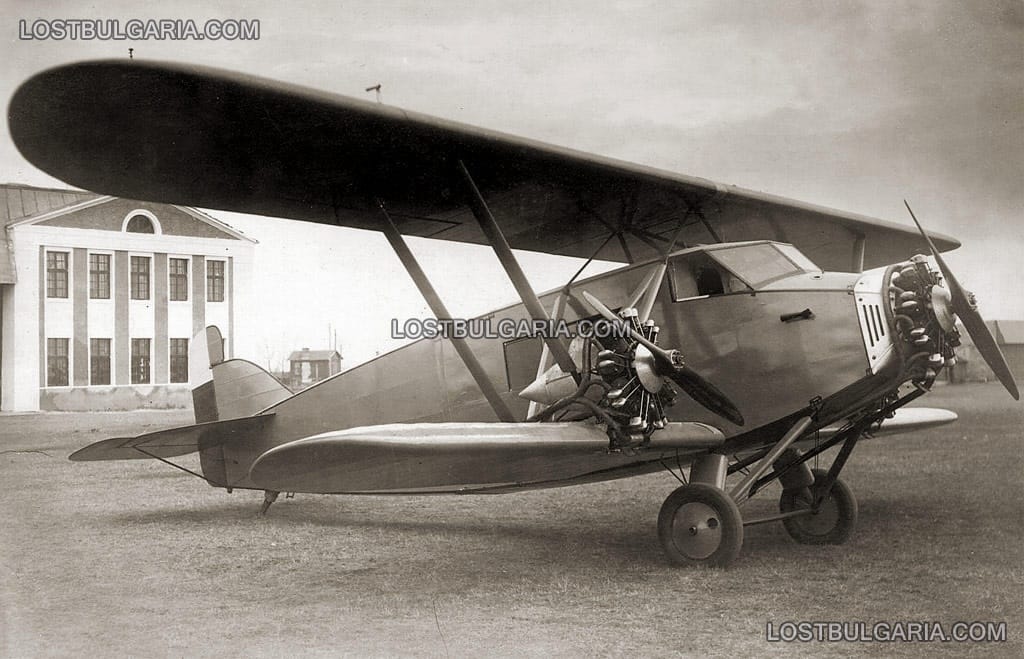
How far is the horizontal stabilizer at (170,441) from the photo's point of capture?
18.8 ft

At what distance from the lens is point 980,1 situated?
510 centimetres

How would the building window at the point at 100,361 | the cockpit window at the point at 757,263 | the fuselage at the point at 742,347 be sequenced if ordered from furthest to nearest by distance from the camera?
the building window at the point at 100,361, the cockpit window at the point at 757,263, the fuselage at the point at 742,347

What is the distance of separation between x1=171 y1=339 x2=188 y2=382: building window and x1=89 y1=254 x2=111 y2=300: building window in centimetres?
107

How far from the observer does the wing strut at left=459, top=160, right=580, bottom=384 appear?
5.11 metres

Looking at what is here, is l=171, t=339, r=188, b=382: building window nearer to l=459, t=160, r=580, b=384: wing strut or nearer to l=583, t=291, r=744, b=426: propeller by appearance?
l=459, t=160, r=580, b=384: wing strut

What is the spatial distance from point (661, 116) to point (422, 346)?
2.76 m

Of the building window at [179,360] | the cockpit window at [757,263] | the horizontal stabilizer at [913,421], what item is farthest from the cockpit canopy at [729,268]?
the building window at [179,360]

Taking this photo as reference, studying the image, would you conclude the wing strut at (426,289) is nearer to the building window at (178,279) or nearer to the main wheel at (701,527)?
the main wheel at (701,527)

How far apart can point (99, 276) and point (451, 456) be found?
10.3ft

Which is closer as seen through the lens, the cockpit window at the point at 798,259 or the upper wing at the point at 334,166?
the upper wing at the point at 334,166

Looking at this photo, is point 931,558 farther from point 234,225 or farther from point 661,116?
point 234,225

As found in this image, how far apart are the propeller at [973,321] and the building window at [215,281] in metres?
5.10

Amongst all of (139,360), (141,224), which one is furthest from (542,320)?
(139,360)

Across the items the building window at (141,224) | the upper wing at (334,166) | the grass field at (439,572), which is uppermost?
the upper wing at (334,166)
